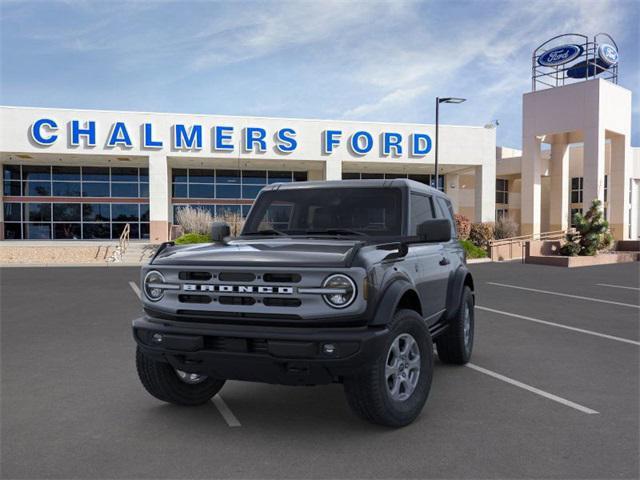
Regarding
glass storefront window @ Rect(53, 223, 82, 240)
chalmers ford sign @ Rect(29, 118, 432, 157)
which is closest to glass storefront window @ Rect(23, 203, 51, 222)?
glass storefront window @ Rect(53, 223, 82, 240)

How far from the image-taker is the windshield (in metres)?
5.25

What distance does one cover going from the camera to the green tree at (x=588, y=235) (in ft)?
80.1

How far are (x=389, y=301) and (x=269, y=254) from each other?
95 cm

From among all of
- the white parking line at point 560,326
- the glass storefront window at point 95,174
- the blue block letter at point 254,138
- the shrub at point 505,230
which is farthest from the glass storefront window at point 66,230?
the white parking line at point 560,326

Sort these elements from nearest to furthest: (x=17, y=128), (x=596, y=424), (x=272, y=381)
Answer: (x=272, y=381)
(x=596, y=424)
(x=17, y=128)

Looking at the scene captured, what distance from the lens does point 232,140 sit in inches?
1271

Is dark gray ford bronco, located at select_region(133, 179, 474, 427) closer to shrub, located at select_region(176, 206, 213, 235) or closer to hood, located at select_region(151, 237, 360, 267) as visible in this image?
hood, located at select_region(151, 237, 360, 267)

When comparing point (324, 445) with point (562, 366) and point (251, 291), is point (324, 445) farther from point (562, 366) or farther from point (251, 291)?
point (562, 366)

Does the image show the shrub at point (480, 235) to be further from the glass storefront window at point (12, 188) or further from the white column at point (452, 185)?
the glass storefront window at point (12, 188)

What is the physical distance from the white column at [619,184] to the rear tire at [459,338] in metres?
32.1

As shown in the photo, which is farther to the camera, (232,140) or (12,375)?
(232,140)

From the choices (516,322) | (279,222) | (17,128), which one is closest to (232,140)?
(17,128)

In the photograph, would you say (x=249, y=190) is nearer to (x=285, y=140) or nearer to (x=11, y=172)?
(x=285, y=140)

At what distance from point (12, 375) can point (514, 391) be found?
5.26m
